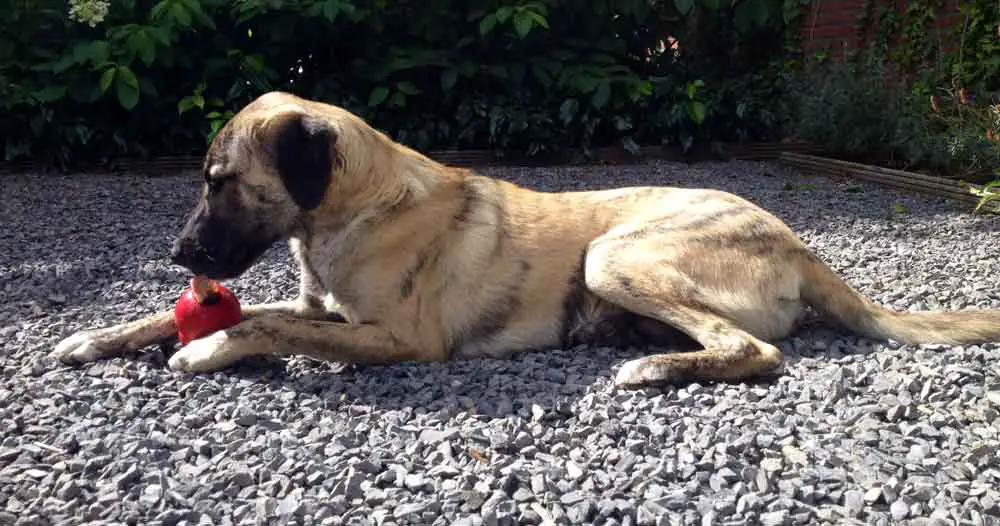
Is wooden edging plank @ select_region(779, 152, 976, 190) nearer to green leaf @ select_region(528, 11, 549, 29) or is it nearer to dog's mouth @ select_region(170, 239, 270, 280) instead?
green leaf @ select_region(528, 11, 549, 29)

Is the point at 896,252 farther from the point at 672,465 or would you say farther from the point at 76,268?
the point at 76,268

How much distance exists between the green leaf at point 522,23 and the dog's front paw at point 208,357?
6.00 metres

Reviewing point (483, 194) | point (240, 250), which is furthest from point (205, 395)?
point (483, 194)

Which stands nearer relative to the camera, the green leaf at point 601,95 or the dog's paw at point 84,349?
the dog's paw at point 84,349

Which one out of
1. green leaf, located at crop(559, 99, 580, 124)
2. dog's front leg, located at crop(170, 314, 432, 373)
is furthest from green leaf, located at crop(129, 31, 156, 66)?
dog's front leg, located at crop(170, 314, 432, 373)

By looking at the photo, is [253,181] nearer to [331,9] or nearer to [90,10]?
[331,9]

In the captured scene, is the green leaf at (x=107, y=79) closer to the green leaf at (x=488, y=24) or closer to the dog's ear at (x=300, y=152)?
the green leaf at (x=488, y=24)

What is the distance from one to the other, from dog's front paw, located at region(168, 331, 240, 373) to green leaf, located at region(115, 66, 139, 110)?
5.62m

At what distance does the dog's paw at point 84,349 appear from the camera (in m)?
3.32

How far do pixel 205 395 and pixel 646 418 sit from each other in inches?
61.7

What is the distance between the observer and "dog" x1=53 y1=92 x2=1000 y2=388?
3.23 m

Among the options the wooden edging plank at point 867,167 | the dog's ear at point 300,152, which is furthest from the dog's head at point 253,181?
the wooden edging plank at point 867,167

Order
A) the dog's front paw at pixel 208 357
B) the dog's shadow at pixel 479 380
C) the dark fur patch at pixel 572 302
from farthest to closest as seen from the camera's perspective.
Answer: the dark fur patch at pixel 572 302 → the dog's front paw at pixel 208 357 → the dog's shadow at pixel 479 380

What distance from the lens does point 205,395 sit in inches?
116
